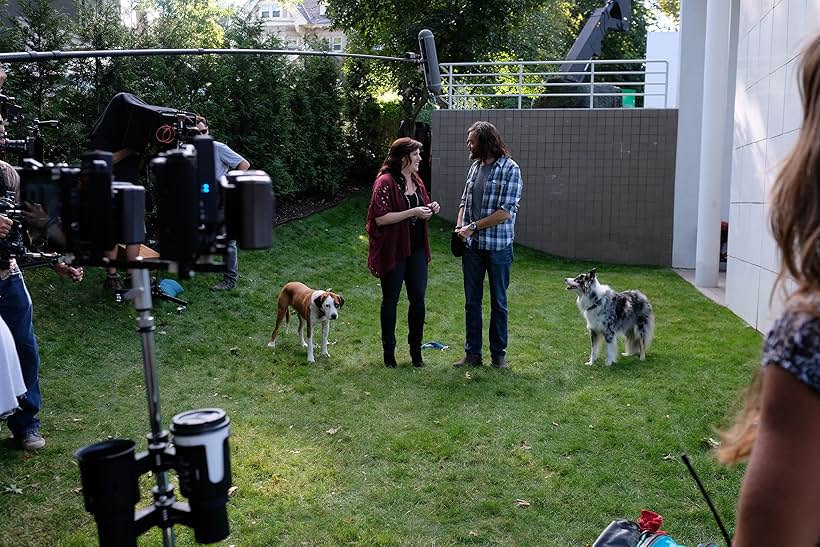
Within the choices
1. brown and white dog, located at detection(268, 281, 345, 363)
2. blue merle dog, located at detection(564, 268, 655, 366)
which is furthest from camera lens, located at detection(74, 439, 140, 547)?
blue merle dog, located at detection(564, 268, 655, 366)

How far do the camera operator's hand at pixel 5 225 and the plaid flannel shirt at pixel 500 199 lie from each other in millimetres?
3650

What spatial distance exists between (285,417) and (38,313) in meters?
3.68

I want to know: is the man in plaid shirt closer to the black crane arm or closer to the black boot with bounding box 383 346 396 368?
the black boot with bounding box 383 346 396 368

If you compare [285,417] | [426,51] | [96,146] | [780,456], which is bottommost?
[285,417]

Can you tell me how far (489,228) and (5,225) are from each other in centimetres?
373

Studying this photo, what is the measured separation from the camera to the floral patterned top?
105 centimetres

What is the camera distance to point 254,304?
30.2ft

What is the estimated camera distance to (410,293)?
6.87 meters

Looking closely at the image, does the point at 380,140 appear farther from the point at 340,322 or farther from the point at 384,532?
the point at 384,532

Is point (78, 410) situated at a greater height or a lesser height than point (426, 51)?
lesser

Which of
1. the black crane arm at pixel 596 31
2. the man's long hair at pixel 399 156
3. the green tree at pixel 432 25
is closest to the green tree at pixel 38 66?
the man's long hair at pixel 399 156

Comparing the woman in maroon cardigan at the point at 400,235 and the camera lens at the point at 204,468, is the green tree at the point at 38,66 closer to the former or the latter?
the woman in maroon cardigan at the point at 400,235

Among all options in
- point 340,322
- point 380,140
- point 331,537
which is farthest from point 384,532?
point 380,140

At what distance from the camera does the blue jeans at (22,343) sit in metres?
4.62
